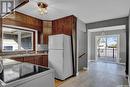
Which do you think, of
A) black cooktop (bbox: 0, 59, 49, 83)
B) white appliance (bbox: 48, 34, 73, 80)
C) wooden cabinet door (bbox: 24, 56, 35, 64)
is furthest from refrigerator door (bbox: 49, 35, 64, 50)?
black cooktop (bbox: 0, 59, 49, 83)

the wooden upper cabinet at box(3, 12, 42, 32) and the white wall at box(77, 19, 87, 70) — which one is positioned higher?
the wooden upper cabinet at box(3, 12, 42, 32)

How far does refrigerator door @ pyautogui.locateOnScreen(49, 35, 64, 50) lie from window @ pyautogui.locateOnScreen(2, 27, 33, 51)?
4.49 feet

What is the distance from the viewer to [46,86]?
118 cm

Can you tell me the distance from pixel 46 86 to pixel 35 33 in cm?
388

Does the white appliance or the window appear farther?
the window

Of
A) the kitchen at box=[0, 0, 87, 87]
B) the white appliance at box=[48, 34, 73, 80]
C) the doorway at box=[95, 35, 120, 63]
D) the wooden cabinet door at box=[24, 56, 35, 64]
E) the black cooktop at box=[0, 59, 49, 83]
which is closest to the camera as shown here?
the black cooktop at box=[0, 59, 49, 83]

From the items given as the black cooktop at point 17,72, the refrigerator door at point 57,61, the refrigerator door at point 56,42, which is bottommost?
the refrigerator door at point 57,61

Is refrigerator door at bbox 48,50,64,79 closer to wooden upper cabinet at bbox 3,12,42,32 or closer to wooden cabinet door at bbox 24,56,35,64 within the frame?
wooden cabinet door at bbox 24,56,35,64

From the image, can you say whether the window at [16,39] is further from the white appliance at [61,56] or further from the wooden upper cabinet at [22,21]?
the white appliance at [61,56]

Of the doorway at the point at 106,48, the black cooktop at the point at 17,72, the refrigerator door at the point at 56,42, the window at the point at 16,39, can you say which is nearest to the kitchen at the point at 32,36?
the window at the point at 16,39

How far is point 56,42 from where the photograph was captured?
363 cm

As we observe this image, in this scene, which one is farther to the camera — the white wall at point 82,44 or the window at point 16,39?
the white wall at point 82,44

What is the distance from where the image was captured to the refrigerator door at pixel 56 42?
11.5ft

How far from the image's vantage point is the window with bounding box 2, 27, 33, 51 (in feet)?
12.2
